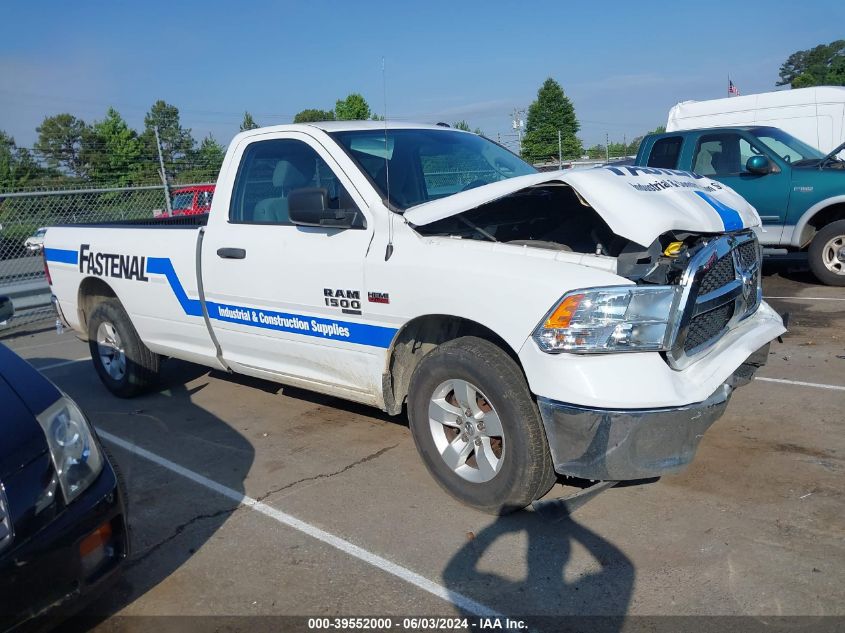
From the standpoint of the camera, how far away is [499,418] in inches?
137

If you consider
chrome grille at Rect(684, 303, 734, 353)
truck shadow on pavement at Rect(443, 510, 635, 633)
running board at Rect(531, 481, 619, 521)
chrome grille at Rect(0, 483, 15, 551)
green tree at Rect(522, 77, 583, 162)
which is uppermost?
green tree at Rect(522, 77, 583, 162)

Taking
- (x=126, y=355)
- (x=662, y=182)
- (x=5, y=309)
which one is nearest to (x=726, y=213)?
(x=662, y=182)

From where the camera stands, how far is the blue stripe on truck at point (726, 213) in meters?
3.69

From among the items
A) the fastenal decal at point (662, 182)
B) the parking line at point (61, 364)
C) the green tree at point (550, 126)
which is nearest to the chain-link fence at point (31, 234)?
the parking line at point (61, 364)

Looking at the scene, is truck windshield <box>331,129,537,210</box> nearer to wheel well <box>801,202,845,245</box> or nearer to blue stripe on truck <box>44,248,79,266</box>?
blue stripe on truck <box>44,248,79,266</box>

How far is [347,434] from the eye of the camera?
4.98 meters

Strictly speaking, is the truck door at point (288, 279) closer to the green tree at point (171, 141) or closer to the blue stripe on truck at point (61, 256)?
the blue stripe on truck at point (61, 256)

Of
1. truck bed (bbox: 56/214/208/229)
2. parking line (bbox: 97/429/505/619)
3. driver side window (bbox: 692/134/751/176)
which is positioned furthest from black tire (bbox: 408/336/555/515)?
driver side window (bbox: 692/134/751/176)

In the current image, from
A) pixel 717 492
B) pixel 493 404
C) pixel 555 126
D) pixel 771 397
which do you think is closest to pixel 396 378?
pixel 493 404

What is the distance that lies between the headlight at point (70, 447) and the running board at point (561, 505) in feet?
6.42

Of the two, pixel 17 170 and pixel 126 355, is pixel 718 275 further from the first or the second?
pixel 17 170

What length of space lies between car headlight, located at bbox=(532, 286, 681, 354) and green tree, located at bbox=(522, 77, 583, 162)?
24.7 m

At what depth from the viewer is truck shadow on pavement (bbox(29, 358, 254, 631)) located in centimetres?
333

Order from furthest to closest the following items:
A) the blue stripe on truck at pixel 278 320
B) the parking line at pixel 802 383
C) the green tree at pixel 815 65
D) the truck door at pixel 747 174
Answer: the green tree at pixel 815 65 → the truck door at pixel 747 174 → the parking line at pixel 802 383 → the blue stripe on truck at pixel 278 320
